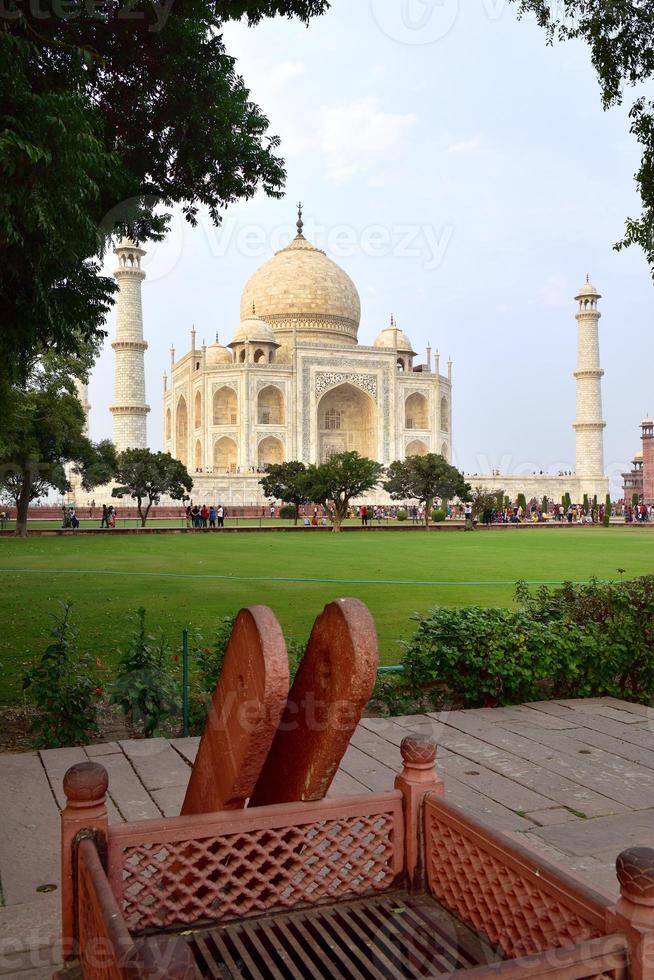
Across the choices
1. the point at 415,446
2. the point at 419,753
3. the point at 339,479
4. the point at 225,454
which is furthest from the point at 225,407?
the point at 419,753

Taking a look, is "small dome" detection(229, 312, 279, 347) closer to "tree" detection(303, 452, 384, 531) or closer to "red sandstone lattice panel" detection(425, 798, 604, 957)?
"tree" detection(303, 452, 384, 531)

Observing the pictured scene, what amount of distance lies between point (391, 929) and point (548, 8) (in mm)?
7293

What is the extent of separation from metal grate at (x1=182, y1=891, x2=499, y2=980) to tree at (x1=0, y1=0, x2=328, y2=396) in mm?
3502

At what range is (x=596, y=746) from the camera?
3.96m

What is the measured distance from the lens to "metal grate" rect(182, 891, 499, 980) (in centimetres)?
172

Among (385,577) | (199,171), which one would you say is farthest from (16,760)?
(385,577)

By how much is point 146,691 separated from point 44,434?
16.8m

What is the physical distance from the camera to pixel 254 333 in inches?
1700

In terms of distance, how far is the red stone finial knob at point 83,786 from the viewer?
1757 mm

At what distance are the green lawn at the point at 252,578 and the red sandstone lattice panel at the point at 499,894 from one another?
369 cm

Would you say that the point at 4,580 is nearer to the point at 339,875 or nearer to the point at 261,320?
the point at 339,875

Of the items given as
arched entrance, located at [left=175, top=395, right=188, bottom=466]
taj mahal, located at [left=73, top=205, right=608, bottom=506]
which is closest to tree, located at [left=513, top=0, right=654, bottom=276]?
taj mahal, located at [left=73, top=205, right=608, bottom=506]

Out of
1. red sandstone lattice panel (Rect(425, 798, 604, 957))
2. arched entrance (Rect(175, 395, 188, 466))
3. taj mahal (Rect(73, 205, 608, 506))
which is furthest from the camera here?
arched entrance (Rect(175, 395, 188, 466))

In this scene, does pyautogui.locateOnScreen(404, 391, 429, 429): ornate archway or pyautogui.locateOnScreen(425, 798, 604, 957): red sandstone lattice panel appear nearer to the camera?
pyautogui.locateOnScreen(425, 798, 604, 957): red sandstone lattice panel
